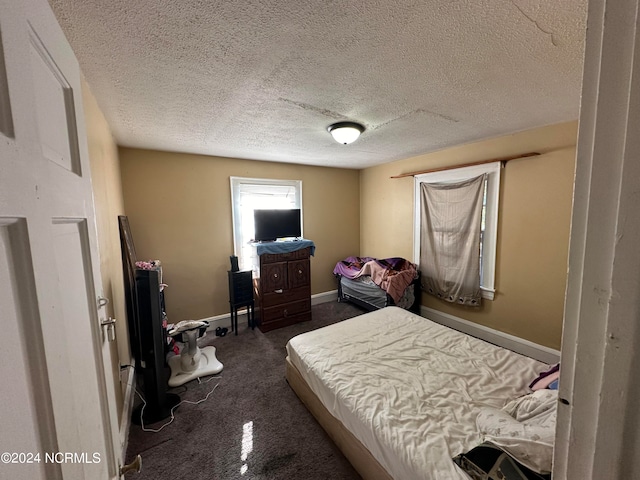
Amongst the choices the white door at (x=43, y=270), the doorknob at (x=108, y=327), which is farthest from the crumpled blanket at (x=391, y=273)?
the white door at (x=43, y=270)

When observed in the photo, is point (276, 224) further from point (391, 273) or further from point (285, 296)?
point (391, 273)

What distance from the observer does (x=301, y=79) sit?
4.89 feet

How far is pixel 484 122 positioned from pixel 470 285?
182 cm

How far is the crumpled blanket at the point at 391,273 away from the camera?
11.0ft

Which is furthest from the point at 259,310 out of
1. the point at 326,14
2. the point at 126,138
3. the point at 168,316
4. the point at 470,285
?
the point at 326,14

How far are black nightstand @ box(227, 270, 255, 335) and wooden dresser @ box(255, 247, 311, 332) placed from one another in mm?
126

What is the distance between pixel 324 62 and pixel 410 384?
195 cm

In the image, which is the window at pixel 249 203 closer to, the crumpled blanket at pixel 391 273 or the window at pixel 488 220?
the crumpled blanket at pixel 391 273

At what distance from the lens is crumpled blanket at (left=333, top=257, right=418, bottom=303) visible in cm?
334

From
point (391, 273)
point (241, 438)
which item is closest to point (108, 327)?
point (241, 438)

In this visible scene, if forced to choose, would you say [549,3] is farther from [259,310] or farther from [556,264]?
[259,310]

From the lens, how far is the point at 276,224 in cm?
365

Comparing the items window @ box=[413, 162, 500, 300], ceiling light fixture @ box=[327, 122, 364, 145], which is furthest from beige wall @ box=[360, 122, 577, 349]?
ceiling light fixture @ box=[327, 122, 364, 145]

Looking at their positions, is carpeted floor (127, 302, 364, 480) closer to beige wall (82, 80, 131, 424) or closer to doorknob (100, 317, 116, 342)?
beige wall (82, 80, 131, 424)
